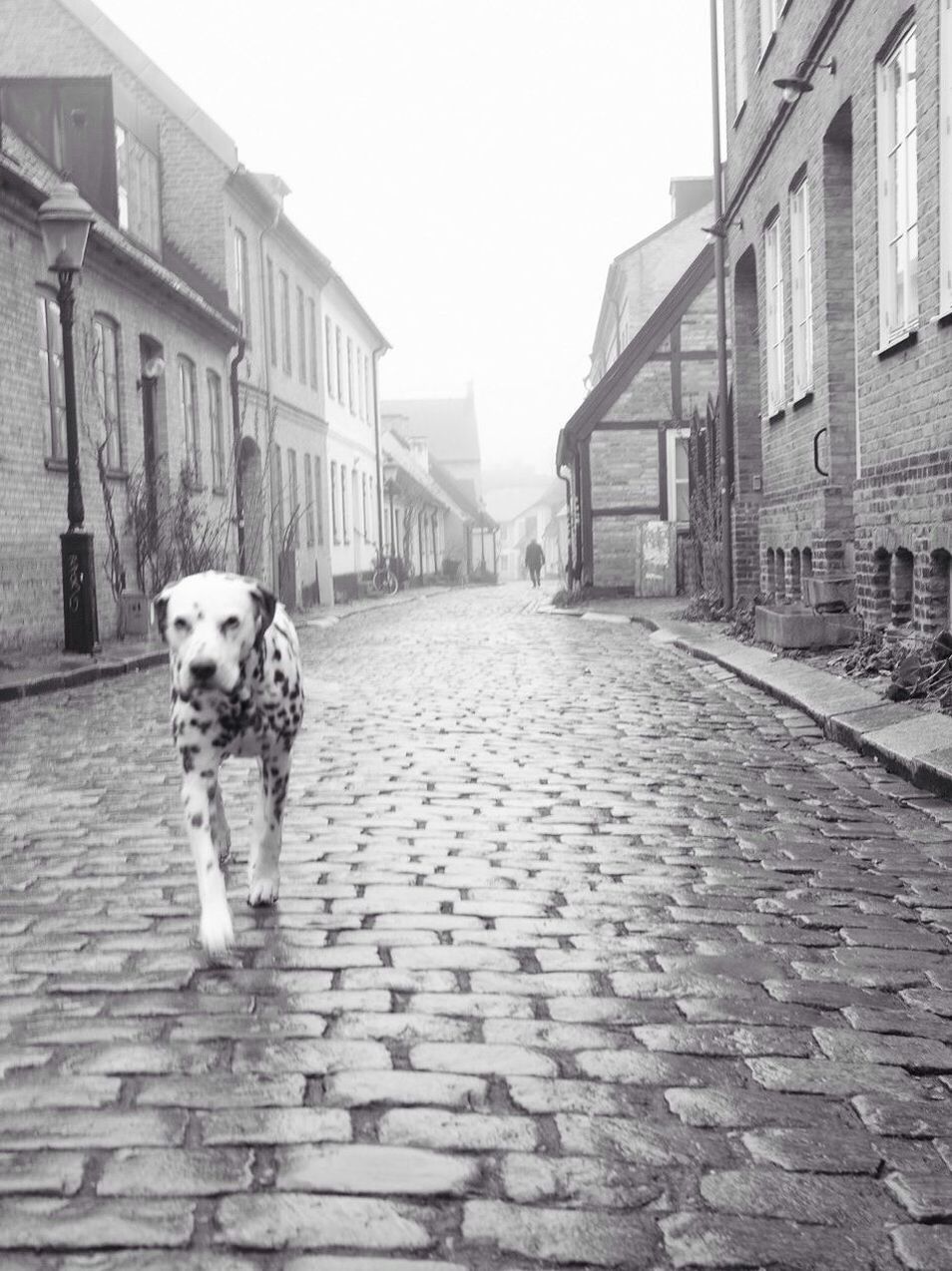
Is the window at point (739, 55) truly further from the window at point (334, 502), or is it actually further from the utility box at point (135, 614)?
the window at point (334, 502)

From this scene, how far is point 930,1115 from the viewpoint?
3.07 metres

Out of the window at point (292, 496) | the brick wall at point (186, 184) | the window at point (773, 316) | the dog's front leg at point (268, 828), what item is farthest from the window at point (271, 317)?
the dog's front leg at point (268, 828)

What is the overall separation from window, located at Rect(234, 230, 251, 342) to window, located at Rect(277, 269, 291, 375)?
9.15 feet

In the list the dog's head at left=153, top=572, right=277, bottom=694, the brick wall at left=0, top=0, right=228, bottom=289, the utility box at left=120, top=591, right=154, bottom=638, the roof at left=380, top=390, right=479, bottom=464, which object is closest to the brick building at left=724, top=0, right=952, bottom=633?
the dog's head at left=153, top=572, right=277, bottom=694

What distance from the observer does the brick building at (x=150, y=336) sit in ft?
53.5

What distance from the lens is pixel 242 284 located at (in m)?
28.7

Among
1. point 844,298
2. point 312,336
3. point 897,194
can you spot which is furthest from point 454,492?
point 897,194

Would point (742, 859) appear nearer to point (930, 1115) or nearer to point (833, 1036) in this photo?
point (833, 1036)

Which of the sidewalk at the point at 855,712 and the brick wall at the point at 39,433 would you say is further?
the brick wall at the point at 39,433

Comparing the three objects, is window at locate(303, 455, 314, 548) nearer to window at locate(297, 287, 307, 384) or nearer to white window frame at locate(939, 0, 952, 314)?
window at locate(297, 287, 307, 384)

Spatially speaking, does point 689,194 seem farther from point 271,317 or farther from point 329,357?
point 271,317

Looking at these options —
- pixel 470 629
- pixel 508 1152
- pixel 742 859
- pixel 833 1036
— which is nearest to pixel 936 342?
pixel 742 859

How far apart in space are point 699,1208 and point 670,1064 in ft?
2.39

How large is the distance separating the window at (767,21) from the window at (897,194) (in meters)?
4.81
